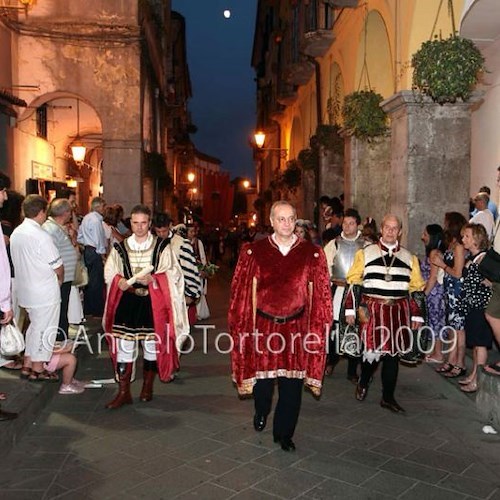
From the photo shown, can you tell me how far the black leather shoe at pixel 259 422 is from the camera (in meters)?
5.66

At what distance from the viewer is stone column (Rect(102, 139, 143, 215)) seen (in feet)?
52.7

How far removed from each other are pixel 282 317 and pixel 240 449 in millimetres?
1162

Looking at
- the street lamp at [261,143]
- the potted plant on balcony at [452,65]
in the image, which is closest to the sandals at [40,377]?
the potted plant on balcony at [452,65]

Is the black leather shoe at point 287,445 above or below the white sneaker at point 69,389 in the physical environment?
below

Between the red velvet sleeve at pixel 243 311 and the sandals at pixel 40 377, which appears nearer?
the red velvet sleeve at pixel 243 311

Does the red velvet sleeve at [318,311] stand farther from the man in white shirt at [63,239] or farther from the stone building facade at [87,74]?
the stone building facade at [87,74]

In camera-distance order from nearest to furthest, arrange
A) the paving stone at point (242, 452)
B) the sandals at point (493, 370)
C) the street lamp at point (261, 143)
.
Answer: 1. the paving stone at point (242, 452)
2. the sandals at point (493, 370)
3. the street lamp at point (261, 143)

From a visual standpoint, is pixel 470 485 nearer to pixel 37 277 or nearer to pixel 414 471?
pixel 414 471

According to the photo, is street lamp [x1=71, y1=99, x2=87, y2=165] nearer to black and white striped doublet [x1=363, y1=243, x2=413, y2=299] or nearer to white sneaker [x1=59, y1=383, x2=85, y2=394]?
white sneaker [x1=59, y1=383, x2=85, y2=394]

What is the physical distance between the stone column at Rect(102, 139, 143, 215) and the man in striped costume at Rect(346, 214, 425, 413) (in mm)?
10816

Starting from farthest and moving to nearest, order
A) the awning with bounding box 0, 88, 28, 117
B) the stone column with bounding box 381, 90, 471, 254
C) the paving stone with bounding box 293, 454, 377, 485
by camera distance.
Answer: the awning with bounding box 0, 88, 28, 117 → the stone column with bounding box 381, 90, 471, 254 → the paving stone with bounding box 293, 454, 377, 485

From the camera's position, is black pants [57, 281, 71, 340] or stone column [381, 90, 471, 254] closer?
black pants [57, 281, 71, 340]

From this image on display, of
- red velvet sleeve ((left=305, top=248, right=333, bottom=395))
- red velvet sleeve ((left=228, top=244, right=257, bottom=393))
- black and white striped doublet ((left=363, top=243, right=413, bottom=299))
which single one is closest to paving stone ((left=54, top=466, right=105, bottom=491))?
red velvet sleeve ((left=228, top=244, right=257, bottom=393))

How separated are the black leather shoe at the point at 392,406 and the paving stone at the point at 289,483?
1.84m
